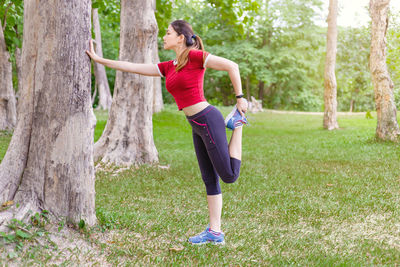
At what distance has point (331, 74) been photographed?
19828mm

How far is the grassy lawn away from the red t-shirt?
153 cm

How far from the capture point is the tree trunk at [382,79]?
13.2m

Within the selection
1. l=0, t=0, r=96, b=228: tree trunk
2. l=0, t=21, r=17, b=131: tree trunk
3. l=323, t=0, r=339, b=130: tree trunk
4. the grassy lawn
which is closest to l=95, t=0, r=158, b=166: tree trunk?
the grassy lawn

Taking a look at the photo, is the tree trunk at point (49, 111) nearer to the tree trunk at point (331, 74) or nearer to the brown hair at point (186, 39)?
the brown hair at point (186, 39)

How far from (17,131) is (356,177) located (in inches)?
259

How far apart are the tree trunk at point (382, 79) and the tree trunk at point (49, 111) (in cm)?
1160

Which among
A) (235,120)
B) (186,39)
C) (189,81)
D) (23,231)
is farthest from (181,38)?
(23,231)

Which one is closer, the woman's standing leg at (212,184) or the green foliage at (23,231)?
the green foliage at (23,231)

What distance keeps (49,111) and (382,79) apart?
476 inches

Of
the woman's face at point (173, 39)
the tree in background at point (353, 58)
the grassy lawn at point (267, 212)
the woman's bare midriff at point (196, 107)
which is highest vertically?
the tree in background at point (353, 58)

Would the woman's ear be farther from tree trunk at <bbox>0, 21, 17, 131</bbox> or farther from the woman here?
tree trunk at <bbox>0, 21, 17, 131</bbox>

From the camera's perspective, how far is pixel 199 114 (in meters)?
4.12

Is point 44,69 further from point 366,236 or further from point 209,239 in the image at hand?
point 366,236

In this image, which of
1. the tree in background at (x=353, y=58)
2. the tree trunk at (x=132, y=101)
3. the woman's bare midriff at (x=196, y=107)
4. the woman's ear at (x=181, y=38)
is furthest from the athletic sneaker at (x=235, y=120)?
the tree in background at (x=353, y=58)
